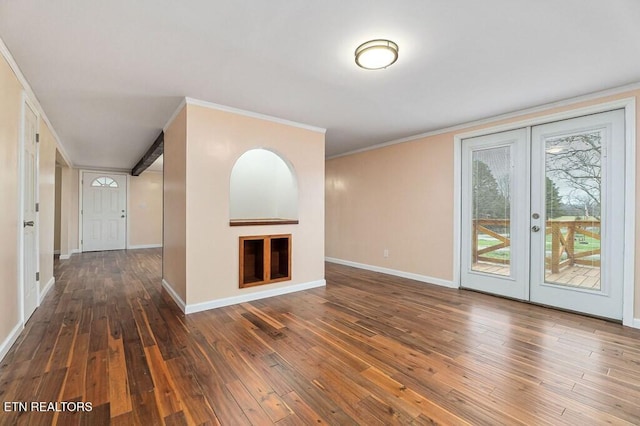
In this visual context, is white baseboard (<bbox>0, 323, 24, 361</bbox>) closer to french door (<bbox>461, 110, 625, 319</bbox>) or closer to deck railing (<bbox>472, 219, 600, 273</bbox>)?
french door (<bbox>461, 110, 625, 319</bbox>)

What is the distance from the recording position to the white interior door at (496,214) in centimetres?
360

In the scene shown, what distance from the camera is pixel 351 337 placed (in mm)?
2549

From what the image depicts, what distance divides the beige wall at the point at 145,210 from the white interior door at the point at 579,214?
9270mm

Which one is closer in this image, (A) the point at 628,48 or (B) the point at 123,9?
(B) the point at 123,9

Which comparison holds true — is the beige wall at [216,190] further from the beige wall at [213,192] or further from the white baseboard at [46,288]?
the white baseboard at [46,288]

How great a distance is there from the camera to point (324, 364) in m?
2.10

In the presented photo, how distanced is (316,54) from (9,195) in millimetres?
2694

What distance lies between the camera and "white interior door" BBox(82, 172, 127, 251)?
308 inches

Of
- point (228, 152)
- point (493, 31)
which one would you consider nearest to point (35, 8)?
point (228, 152)

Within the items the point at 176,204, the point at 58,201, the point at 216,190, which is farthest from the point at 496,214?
the point at 58,201

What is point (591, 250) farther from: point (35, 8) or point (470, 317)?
point (35, 8)

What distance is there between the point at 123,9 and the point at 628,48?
3540 millimetres

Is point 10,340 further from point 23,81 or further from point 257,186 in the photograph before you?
point 257,186

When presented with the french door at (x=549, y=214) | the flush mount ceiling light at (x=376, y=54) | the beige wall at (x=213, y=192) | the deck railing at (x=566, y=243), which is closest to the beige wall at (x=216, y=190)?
the beige wall at (x=213, y=192)
